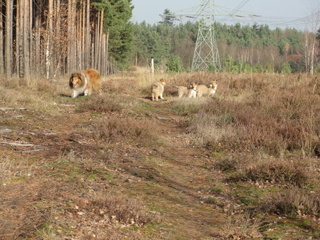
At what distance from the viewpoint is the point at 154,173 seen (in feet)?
19.6

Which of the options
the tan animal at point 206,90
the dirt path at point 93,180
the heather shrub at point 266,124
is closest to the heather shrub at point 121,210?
the dirt path at point 93,180

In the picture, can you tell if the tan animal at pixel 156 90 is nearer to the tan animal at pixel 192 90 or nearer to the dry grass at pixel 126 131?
the tan animal at pixel 192 90

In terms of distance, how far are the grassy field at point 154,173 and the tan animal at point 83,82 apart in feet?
3.58

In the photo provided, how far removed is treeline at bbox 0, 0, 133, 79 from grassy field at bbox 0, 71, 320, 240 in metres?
6.00

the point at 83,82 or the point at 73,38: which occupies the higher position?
the point at 73,38

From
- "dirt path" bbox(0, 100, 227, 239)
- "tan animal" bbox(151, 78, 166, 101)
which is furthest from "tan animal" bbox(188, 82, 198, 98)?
"dirt path" bbox(0, 100, 227, 239)

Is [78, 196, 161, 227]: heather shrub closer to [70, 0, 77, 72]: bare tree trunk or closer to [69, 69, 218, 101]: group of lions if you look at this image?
[69, 69, 218, 101]: group of lions

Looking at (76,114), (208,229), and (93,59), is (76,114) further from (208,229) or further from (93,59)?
(93,59)

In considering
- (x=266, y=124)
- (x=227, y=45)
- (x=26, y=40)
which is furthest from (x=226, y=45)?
(x=266, y=124)

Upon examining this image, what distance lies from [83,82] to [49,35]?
6769mm

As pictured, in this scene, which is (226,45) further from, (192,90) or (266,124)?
(266,124)

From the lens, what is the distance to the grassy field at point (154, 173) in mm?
3680

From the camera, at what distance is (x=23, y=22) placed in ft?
54.1

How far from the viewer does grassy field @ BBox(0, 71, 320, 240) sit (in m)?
3.68
